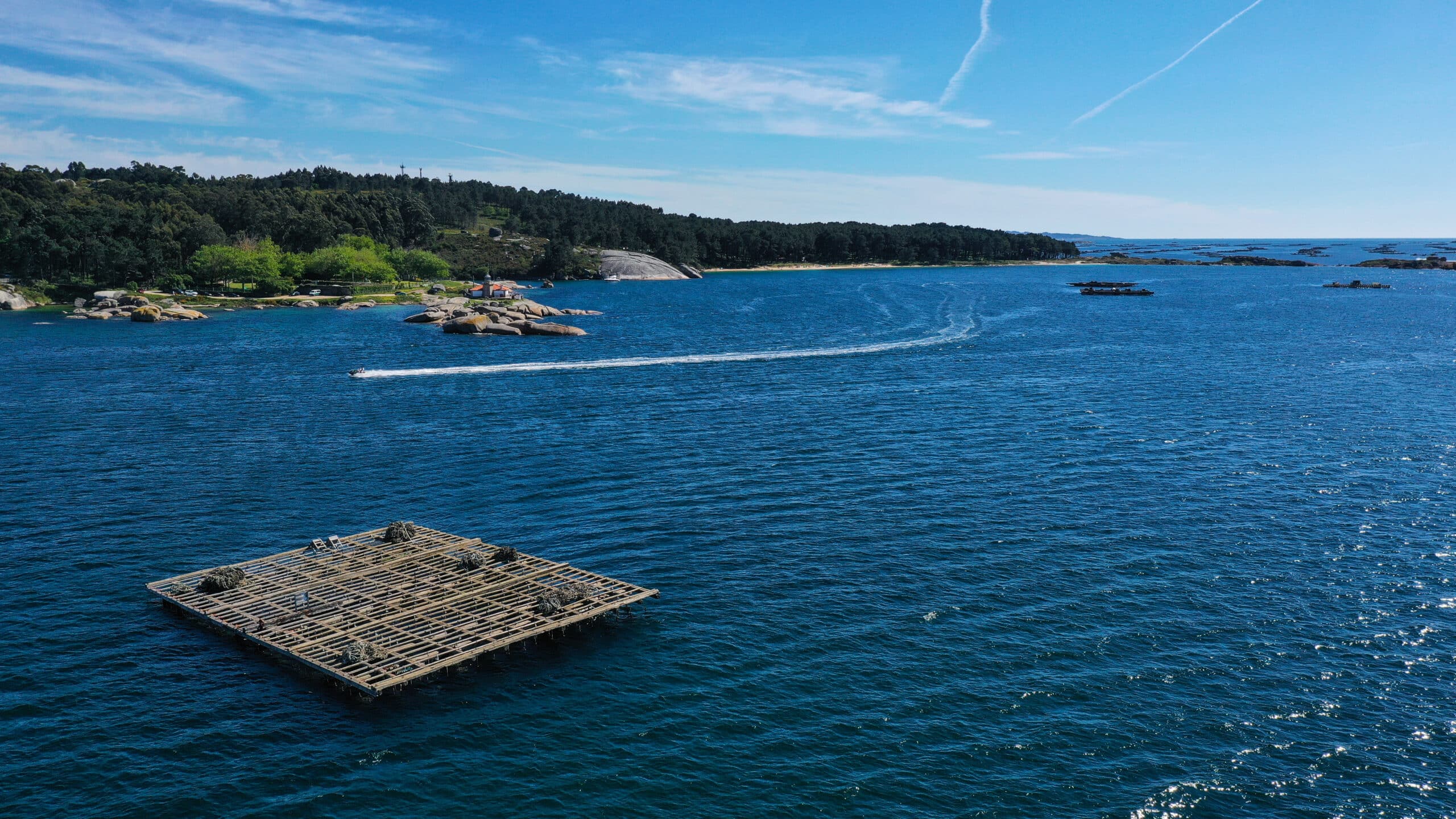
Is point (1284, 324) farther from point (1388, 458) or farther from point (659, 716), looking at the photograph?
point (659, 716)

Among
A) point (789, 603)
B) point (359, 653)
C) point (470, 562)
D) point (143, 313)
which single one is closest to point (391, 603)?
point (470, 562)

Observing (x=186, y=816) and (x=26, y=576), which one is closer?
(x=186, y=816)

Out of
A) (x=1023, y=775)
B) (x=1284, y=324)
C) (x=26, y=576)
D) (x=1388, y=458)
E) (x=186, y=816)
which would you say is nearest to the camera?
(x=186, y=816)

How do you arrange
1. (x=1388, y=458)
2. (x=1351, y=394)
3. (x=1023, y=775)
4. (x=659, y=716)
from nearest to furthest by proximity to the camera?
(x=1023, y=775) → (x=659, y=716) → (x=1388, y=458) → (x=1351, y=394)

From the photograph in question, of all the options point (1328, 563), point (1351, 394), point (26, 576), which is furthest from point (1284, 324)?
point (26, 576)

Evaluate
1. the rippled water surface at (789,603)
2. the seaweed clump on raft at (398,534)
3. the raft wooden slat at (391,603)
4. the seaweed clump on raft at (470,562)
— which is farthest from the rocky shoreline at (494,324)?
the seaweed clump on raft at (470,562)

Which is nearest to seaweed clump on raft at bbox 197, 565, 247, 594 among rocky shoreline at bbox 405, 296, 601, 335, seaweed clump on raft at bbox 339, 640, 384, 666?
seaweed clump on raft at bbox 339, 640, 384, 666

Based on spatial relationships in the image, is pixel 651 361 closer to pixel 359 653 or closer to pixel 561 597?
pixel 561 597

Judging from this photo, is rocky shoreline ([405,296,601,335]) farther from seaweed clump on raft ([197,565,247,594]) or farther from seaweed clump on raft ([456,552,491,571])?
seaweed clump on raft ([197,565,247,594])
